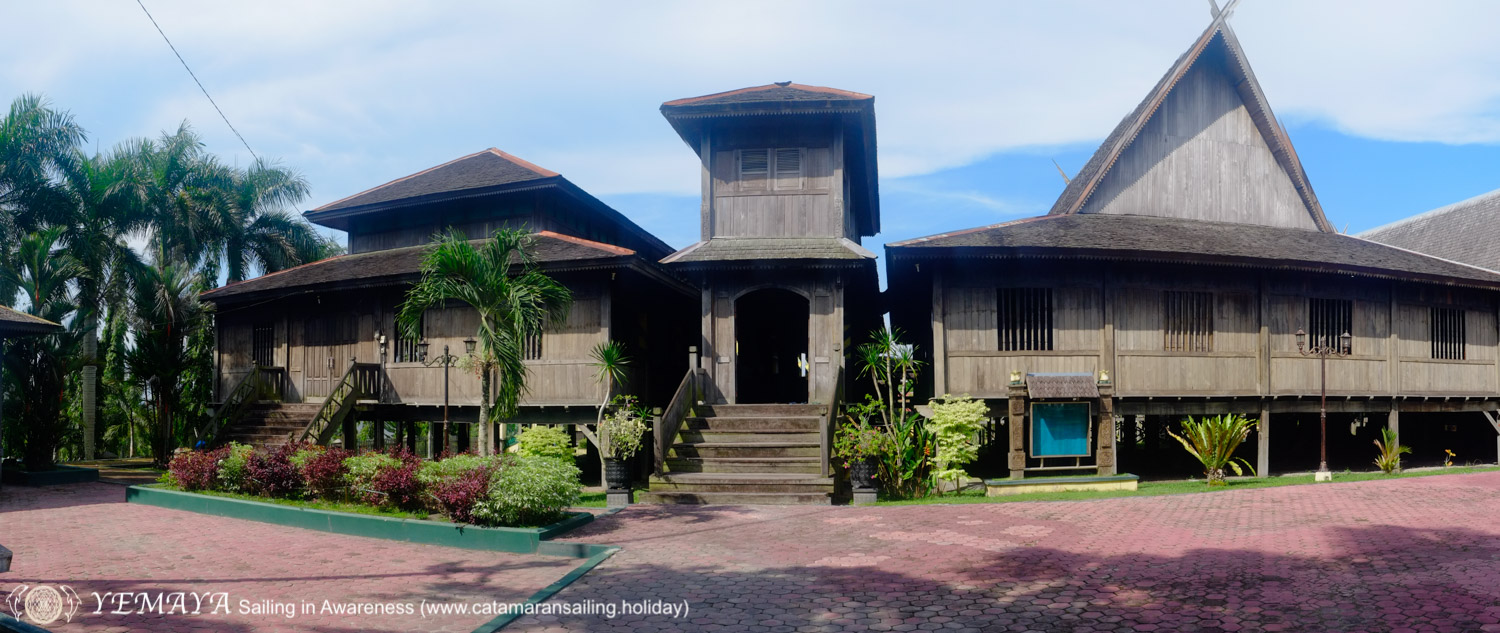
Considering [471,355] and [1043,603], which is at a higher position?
[471,355]

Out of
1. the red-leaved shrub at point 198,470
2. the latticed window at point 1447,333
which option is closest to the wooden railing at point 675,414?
the red-leaved shrub at point 198,470

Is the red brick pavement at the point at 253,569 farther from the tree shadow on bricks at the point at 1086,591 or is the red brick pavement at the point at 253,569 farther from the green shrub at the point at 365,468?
the tree shadow on bricks at the point at 1086,591

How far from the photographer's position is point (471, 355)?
1327 centimetres

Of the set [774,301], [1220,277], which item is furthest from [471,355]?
[1220,277]

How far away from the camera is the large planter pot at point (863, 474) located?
1412 centimetres

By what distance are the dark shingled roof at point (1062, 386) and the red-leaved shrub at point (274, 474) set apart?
1218 centimetres

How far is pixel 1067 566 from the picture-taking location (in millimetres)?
8930

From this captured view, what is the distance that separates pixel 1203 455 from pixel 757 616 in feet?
37.7

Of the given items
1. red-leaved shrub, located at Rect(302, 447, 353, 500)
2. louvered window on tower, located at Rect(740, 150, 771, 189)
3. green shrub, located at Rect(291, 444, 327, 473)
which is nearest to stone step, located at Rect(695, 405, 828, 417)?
louvered window on tower, located at Rect(740, 150, 771, 189)

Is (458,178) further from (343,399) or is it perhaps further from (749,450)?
(749,450)

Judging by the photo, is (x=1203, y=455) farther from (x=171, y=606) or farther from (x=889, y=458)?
(x=171, y=606)

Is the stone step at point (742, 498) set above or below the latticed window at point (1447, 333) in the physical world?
below

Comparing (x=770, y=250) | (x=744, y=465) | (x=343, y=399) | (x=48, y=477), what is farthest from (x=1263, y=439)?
(x=48, y=477)

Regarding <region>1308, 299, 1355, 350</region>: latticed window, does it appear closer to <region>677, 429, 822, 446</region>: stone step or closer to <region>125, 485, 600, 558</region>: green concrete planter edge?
<region>677, 429, 822, 446</region>: stone step
